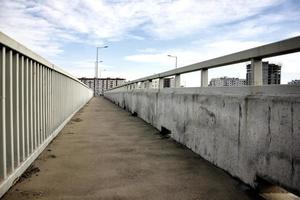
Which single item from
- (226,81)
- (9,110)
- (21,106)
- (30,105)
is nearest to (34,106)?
(30,105)

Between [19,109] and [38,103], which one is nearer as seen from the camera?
[19,109]

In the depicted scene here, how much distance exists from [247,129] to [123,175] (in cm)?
172

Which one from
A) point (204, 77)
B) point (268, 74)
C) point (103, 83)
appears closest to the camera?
point (268, 74)

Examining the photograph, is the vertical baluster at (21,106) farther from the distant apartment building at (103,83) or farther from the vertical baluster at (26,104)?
the distant apartment building at (103,83)

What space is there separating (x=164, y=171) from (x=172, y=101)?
302 cm

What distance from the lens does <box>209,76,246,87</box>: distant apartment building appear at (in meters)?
4.42

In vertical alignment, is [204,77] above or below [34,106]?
above

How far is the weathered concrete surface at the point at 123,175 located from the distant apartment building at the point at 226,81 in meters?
1.26

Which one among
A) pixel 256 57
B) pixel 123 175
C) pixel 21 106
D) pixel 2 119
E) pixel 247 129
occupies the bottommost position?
pixel 123 175

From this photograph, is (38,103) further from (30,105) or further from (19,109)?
(19,109)

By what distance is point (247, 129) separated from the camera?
3.82 metres

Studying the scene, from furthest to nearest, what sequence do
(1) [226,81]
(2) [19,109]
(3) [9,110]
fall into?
1. (1) [226,81]
2. (2) [19,109]
3. (3) [9,110]

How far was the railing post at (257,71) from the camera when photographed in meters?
3.79

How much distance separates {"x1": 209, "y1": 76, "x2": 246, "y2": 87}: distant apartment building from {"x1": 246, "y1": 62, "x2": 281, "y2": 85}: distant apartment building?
0.31 meters
